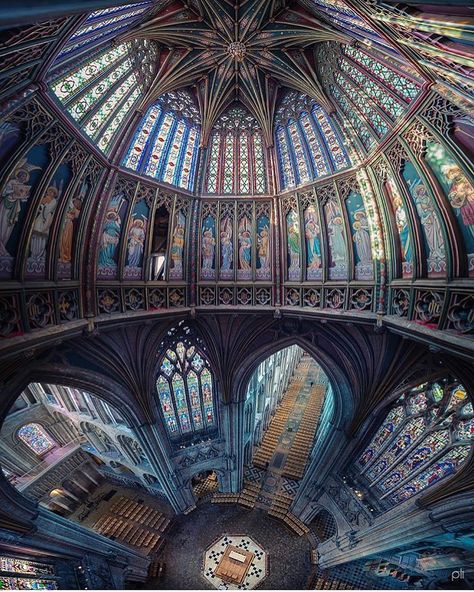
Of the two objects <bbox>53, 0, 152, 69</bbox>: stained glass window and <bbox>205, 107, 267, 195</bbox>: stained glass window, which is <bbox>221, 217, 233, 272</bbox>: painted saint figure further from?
<bbox>53, 0, 152, 69</bbox>: stained glass window

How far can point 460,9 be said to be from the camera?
3.84 meters

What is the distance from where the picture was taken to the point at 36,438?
15.1m

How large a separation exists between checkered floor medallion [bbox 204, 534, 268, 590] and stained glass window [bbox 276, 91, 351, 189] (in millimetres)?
17458

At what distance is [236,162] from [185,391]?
10865 millimetres

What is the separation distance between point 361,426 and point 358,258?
7331 mm

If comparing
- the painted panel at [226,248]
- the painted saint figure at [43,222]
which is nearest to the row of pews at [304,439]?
the painted panel at [226,248]

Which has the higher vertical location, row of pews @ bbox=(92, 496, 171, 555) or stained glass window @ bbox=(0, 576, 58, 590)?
stained glass window @ bbox=(0, 576, 58, 590)

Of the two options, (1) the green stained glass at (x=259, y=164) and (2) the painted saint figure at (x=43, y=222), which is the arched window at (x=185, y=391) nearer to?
(2) the painted saint figure at (x=43, y=222)

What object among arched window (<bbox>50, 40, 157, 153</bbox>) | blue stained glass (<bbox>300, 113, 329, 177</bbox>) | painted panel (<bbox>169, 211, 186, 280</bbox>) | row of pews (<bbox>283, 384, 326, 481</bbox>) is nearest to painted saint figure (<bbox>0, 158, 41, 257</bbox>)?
arched window (<bbox>50, 40, 157, 153</bbox>)

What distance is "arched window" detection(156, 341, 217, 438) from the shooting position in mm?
12891

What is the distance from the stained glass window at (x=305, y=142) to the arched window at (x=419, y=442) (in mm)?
8710

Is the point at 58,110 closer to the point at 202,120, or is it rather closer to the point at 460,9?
the point at 202,120

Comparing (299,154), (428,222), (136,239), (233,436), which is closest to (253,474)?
(233,436)

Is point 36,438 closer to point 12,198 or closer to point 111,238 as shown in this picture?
point 111,238
